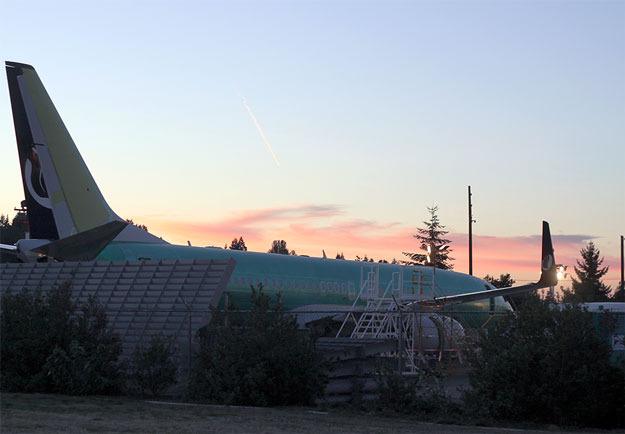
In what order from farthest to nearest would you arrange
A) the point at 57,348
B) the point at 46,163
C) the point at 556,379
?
the point at 46,163 < the point at 57,348 < the point at 556,379

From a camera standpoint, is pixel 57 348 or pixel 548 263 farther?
pixel 548 263

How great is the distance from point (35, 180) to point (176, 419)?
18.8m

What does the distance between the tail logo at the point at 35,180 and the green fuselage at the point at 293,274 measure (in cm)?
286

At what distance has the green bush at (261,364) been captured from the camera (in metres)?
20.1

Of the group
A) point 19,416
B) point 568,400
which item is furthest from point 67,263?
point 568,400

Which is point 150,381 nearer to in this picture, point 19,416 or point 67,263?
point 19,416

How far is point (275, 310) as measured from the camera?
21.2 meters

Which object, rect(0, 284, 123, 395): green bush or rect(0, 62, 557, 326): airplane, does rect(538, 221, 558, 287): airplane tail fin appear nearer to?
rect(0, 62, 557, 326): airplane

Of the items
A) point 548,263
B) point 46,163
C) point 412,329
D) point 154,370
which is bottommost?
point 154,370

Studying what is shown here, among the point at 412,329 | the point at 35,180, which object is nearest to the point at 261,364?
the point at 412,329

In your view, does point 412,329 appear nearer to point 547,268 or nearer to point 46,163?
point 547,268

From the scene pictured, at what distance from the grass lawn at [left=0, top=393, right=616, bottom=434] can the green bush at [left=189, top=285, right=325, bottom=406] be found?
67 cm

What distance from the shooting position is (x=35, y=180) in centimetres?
3362

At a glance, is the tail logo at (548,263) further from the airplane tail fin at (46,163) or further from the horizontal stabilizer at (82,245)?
the airplane tail fin at (46,163)
